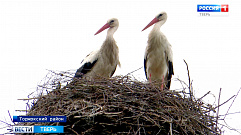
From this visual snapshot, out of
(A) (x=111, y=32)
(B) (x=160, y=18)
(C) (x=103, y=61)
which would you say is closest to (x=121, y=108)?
(C) (x=103, y=61)

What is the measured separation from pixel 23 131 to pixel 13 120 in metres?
0.22

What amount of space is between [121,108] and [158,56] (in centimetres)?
198

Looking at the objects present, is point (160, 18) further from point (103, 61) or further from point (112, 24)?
point (103, 61)

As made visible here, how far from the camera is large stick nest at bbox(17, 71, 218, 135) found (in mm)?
3576

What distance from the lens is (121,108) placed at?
3.70 meters

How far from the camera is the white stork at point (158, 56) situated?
5.55 metres

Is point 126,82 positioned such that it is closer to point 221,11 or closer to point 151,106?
point 151,106

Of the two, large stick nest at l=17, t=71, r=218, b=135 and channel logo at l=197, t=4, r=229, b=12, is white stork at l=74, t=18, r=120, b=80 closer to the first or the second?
large stick nest at l=17, t=71, r=218, b=135

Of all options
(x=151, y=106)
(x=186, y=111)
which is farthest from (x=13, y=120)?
(x=186, y=111)

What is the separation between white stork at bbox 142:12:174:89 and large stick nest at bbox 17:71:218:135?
1.34 metres

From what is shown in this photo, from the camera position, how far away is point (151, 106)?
380 centimetres
